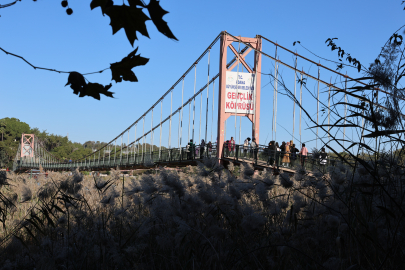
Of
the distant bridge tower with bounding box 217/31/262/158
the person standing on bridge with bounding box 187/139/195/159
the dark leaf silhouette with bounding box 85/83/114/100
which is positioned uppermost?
the distant bridge tower with bounding box 217/31/262/158

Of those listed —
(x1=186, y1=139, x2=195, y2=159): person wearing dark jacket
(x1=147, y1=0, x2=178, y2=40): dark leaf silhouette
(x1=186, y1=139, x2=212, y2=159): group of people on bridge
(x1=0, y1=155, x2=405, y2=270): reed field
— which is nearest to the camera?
(x1=147, y1=0, x2=178, y2=40): dark leaf silhouette

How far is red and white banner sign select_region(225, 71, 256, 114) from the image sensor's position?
53.8 ft

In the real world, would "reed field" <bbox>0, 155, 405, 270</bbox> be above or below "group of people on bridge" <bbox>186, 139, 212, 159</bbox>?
below

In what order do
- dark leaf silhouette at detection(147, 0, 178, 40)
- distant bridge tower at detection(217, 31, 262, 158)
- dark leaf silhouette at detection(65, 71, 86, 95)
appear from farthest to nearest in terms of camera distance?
distant bridge tower at detection(217, 31, 262, 158) → dark leaf silhouette at detection(65, 71, 86, 95) → dark leaf silhouette at detection(147, 0, 178, 40)

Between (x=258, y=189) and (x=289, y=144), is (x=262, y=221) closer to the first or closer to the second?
(x=258, y=189)

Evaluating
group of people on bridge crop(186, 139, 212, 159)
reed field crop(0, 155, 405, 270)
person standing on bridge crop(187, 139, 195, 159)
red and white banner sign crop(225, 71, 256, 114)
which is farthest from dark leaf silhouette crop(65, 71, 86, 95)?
person standing on bridge crop(187, 139, 195, 159)

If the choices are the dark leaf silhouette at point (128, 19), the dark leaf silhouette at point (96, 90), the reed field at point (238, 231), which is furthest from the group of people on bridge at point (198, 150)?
the dark leaf silhouette at point (128, 19)

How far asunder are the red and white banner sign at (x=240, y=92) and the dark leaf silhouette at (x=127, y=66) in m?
15.1

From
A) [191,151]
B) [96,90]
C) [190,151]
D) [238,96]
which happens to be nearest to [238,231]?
[96,90]

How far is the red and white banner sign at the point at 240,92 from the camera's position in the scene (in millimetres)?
16391

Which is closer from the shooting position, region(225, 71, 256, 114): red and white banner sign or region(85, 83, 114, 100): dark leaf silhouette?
region(85, 83, 114, 100): dark leaf silhouette

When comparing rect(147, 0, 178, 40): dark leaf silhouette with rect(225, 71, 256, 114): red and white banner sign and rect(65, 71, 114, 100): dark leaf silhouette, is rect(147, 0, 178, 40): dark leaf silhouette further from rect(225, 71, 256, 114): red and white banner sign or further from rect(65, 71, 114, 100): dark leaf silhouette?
rect(225, 71, 256, 114): red and white banner sign

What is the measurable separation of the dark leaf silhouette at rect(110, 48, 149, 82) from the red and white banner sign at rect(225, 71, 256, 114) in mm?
15072

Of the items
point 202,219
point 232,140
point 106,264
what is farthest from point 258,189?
point 232,140
